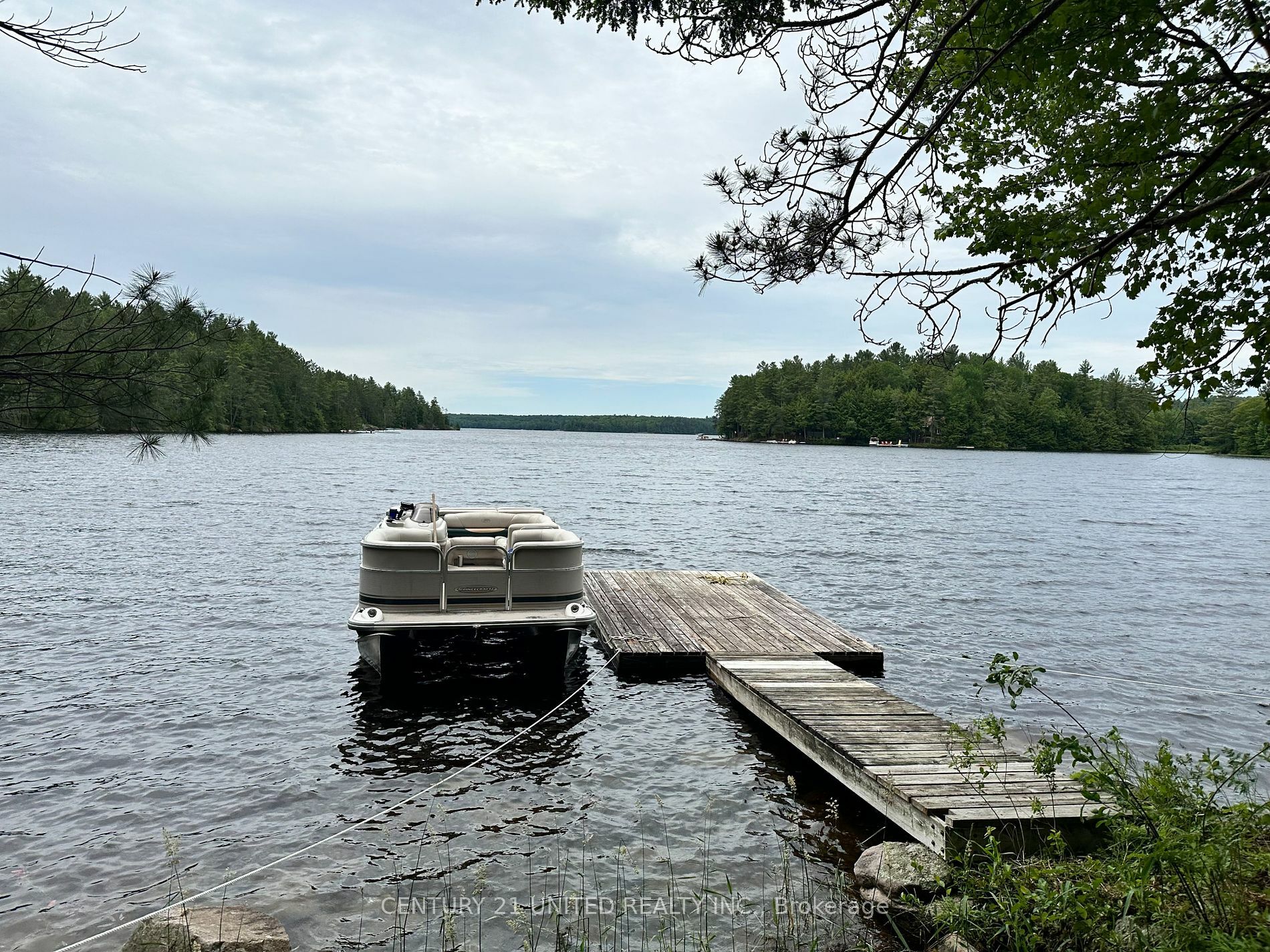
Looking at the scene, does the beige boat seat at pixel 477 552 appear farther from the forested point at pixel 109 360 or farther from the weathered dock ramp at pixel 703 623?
the forested point at pixel 109 360

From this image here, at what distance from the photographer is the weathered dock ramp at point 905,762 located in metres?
5.34

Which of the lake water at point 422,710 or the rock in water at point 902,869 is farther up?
the rock in water at point 902,869

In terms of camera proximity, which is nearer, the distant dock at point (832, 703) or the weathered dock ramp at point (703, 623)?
the distant dock at point (832, 703)

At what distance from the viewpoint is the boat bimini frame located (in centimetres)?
916

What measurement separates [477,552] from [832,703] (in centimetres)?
490

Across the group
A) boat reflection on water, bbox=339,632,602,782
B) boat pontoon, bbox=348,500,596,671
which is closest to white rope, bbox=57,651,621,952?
boat reflection on water, bbox=339,632,602,782

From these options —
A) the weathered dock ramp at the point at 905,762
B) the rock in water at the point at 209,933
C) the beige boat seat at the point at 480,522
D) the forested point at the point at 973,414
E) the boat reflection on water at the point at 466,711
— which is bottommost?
the boat reflection on water at the point at 466,711

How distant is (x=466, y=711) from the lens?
9.21 meters

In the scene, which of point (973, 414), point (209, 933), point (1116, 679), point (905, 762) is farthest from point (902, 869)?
point (973, 414)

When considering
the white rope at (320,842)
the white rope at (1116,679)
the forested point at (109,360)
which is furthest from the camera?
the white rope at (1116,679)

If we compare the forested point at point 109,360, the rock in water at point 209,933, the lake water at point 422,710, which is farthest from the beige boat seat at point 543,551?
the rock in water at point 209,933

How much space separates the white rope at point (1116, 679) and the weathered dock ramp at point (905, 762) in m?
3.11

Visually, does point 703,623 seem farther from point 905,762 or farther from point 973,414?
point 973,414

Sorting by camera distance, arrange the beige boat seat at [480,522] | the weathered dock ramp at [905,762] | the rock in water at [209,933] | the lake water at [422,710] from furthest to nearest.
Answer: the beige boat seat at [480,522], the lake water at [422,710], the weathered dock ramp at [905,762], the rock in water at [209,933]
